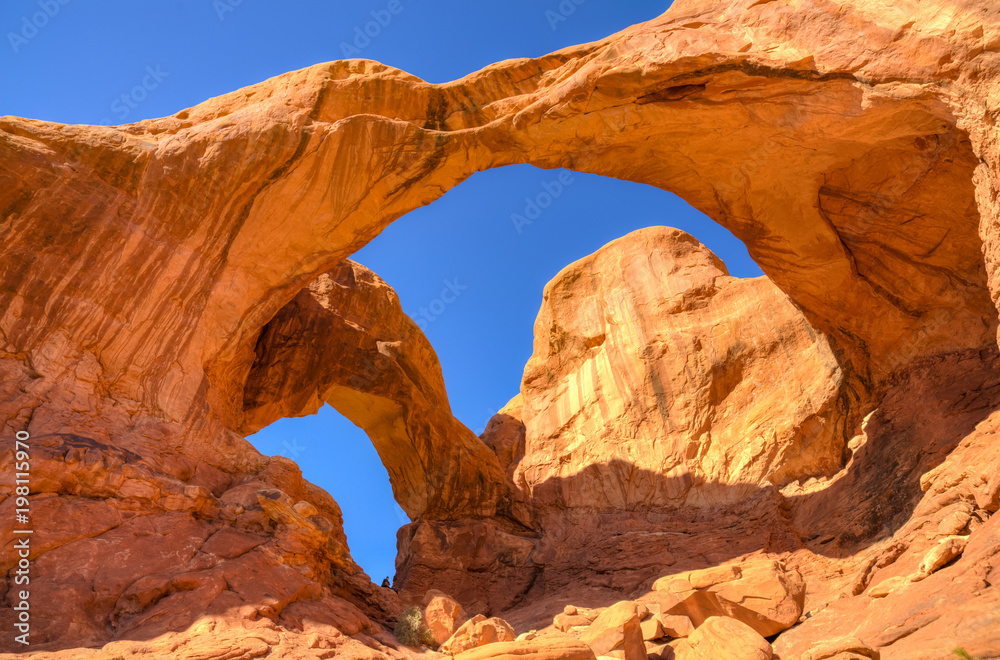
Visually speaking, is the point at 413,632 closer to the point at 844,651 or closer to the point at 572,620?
the point at 572,620

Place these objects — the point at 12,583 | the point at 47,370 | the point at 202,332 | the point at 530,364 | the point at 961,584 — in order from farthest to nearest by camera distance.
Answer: the point at 530,364
the point at 202,332
the point at 47,370
the point at 12,583
the point at 961,584

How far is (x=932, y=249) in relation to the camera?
12.8 m

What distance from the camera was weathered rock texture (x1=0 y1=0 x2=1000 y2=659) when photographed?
9.06m

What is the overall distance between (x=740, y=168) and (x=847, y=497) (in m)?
6.54

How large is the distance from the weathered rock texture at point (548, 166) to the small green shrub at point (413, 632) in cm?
54

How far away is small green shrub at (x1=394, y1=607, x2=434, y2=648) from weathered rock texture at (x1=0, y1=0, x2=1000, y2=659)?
535 millimetres

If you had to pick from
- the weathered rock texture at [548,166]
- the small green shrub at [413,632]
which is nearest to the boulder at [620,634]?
the weathered rock texture at [548,166]

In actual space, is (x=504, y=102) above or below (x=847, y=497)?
above

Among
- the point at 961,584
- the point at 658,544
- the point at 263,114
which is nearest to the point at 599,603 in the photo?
the point at 658,544

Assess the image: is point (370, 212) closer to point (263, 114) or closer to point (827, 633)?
point (263, 114)

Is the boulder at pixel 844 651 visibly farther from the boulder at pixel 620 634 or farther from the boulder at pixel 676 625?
the boulder at pixel 676 625

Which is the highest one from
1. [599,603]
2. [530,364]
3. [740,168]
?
[530,364]

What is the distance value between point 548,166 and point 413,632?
27.7 feet

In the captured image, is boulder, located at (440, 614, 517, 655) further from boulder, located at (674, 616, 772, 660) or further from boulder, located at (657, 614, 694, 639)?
boulder, located at (674, 616, 772, 660)
